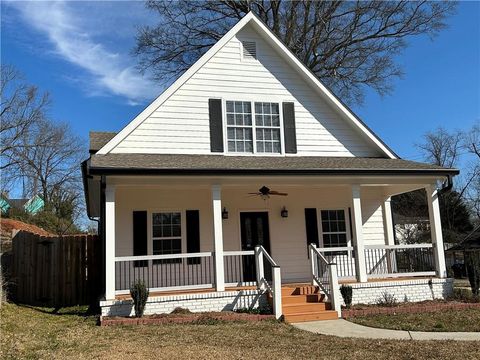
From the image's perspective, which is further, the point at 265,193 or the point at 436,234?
the point at 265,193

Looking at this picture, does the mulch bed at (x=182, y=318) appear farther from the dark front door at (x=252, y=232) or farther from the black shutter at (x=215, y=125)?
the black shutter at (x=215, y=125)

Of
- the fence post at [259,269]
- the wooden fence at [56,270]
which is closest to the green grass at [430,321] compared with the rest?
the fence post at [259,269]

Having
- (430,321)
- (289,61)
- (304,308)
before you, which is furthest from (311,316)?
(289,61)

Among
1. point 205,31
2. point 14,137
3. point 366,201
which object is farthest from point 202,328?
point 14,137

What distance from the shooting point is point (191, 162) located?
11.4m

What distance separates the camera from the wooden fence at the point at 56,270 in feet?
40.8

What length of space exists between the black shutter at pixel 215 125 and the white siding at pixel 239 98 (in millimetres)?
128

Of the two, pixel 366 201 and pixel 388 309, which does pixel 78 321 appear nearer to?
pixel 388 309

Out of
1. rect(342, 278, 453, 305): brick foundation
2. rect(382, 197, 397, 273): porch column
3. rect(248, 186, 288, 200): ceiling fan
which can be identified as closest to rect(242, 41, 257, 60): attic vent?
rect(248, 186, 288, 200): ceiling fan

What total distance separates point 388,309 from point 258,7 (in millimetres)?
19377

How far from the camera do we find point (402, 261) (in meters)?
14.9

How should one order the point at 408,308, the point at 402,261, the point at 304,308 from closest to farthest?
the point at 304,308, the point at 408,308, the point at 402,261

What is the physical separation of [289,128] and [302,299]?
5.16 metres

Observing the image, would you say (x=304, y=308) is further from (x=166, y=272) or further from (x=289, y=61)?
(x=289, y=61)
